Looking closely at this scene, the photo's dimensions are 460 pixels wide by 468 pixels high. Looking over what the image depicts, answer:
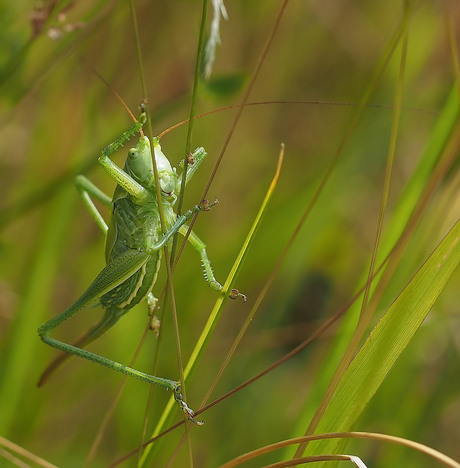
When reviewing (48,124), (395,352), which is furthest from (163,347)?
(395,352)

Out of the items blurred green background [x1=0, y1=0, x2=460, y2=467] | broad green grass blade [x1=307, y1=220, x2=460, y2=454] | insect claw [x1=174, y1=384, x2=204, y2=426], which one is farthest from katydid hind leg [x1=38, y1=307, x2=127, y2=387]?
broad green grass blade [x1=307, y1=220, x2=460, y2=454]

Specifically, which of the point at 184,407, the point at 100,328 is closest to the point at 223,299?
the point at 184,407

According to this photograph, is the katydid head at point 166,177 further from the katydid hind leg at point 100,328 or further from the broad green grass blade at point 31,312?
the broad green grass blade at point 31,312

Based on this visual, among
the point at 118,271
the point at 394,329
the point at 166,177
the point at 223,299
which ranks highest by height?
the point at 166,177

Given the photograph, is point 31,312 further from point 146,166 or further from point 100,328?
point 146,166

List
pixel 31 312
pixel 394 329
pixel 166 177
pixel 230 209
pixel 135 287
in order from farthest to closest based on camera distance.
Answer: pixel 230 209 → pixel 31 312 → pixel 135 287 → pixel 166 177 → pixel 394 329

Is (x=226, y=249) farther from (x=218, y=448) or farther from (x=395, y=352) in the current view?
(x=395, y=352)
